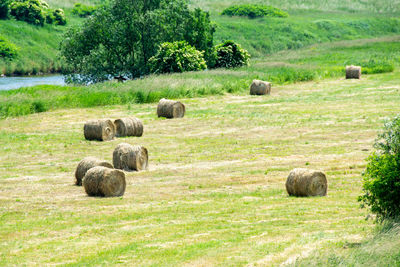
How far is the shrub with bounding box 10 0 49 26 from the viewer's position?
328ft

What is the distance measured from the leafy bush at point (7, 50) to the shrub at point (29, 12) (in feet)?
40.5

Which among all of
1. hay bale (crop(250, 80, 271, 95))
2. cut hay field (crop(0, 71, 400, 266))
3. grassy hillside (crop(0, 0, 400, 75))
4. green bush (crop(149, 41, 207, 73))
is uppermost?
grassy hillside (crop(0, 0, 400, 75))

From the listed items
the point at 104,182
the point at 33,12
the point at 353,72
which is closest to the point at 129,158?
the point at 104,182

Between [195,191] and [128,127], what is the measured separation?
11514 mm

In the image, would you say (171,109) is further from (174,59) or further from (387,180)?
(387,180)

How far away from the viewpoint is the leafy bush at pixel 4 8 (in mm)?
99125

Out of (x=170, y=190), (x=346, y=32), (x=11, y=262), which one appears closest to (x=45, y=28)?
(x=346, y=32)

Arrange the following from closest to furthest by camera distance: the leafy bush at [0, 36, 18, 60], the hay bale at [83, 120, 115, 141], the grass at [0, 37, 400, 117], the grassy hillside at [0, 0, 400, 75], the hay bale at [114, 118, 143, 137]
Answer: the hay bale at [83, 120, 115, 141] → the hay bale at [114, 118, 143, 137] → the grass at [0, 37, 400, 117] → the leafy bush at [0, 36, 18, 60] → the grassy hillside at [0, 0, 400, 75]

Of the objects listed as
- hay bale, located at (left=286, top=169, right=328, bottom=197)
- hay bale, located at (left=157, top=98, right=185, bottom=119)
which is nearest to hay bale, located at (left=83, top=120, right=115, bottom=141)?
hay bale, located at (left=157, top=98, right=185, bottom=119)

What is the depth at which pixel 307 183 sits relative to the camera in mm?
17312

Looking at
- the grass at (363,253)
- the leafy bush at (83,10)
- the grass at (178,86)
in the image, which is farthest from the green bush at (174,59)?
the leafy bush at (83,10)

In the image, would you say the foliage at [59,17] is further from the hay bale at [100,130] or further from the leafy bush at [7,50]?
the hay bale at [100,130]

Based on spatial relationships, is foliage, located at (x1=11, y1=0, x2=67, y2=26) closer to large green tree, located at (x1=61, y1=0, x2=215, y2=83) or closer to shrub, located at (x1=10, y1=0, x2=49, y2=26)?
shrub, located at (x1=10, y1=0, x2=49, y2=26)

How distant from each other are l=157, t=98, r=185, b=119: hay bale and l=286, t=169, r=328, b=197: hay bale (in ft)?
63.1
